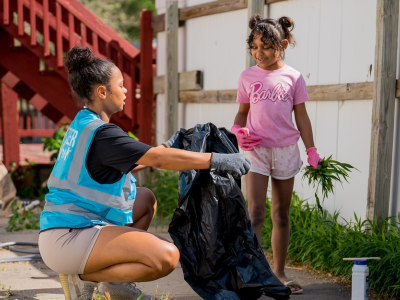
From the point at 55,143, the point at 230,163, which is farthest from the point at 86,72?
the point at 55,143

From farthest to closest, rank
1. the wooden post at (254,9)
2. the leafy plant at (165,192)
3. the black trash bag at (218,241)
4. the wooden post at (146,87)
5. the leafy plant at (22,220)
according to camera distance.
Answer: the wooden post at (146,87)
the leafy plant at (165,192)
the leafy plant at (22,220)
the wooden post at (254,9)
the black trash bag at (218,241)

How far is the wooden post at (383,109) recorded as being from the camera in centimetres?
360

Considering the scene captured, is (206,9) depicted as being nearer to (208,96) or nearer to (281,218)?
(208,96)

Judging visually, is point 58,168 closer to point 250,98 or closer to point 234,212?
point 234,212

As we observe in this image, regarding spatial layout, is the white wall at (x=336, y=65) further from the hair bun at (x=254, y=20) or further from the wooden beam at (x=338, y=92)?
the hair bun at (x=254, y=20)

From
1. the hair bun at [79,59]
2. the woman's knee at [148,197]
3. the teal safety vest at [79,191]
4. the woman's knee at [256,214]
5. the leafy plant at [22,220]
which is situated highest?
the hair bun at [79,59]

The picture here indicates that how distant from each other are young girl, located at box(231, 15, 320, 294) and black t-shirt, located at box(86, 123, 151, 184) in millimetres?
975

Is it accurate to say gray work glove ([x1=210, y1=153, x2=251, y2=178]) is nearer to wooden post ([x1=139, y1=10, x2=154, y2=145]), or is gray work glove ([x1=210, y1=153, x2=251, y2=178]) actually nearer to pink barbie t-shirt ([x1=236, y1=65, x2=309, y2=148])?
pink barbie t-shirt ([x1=236, y1=65, x2=309, y2=148])

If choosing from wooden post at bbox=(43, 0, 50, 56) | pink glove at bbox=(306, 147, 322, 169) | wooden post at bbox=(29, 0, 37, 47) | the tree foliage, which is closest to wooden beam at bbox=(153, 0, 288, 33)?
wooden post at bbox=(43, 0, 50, 56)

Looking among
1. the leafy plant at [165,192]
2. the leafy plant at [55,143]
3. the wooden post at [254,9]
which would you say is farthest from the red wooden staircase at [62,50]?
the wooden post at [254,9]

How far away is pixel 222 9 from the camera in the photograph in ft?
18.6

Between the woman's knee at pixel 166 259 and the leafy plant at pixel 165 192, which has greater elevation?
the woman's knee at pixel 166 259

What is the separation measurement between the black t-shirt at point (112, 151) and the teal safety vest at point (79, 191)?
1.1 inches

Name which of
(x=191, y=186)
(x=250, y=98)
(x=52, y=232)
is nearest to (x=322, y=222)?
(x=250, y=98)
